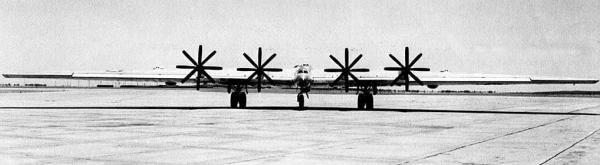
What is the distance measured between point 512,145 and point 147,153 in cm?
831

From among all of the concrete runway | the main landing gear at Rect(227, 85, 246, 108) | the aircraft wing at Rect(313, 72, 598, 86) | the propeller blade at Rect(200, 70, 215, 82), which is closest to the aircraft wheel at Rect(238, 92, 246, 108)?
the main landing gear at Rect(227, 85, 246, 108)

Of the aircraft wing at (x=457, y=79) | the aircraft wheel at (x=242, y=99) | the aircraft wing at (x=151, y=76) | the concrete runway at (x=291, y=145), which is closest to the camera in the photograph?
the concrete runway at (x=291, y=145)

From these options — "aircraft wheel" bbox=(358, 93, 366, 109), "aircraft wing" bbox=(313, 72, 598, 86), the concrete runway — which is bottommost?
the concrete runway

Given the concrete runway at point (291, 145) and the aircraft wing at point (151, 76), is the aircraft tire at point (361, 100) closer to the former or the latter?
the aircraft wing at point (151, 76)

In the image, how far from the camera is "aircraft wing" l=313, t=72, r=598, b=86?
33.9 meters

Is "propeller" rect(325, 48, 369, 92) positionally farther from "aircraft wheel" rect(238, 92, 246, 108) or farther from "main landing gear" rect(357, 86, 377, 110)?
"aircraft wheel" rect(238, 92, 246, 108)

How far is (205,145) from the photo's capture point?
14352mm

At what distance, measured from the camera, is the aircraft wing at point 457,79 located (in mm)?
33938

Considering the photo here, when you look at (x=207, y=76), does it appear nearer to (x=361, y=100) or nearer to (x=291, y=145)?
(x=361, y=100)

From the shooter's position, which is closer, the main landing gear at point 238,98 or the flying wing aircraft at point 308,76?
the flying wing aircraft at point 308,76

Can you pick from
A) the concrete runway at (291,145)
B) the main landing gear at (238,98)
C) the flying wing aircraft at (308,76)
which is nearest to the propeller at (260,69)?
the flying wing aircraft at (308,76)

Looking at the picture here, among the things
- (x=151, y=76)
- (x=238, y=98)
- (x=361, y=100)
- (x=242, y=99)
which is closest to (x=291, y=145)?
(x=151, y=76)

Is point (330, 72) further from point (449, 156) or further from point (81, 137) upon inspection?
point (449, 156)

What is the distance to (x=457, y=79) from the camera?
34.8 m
